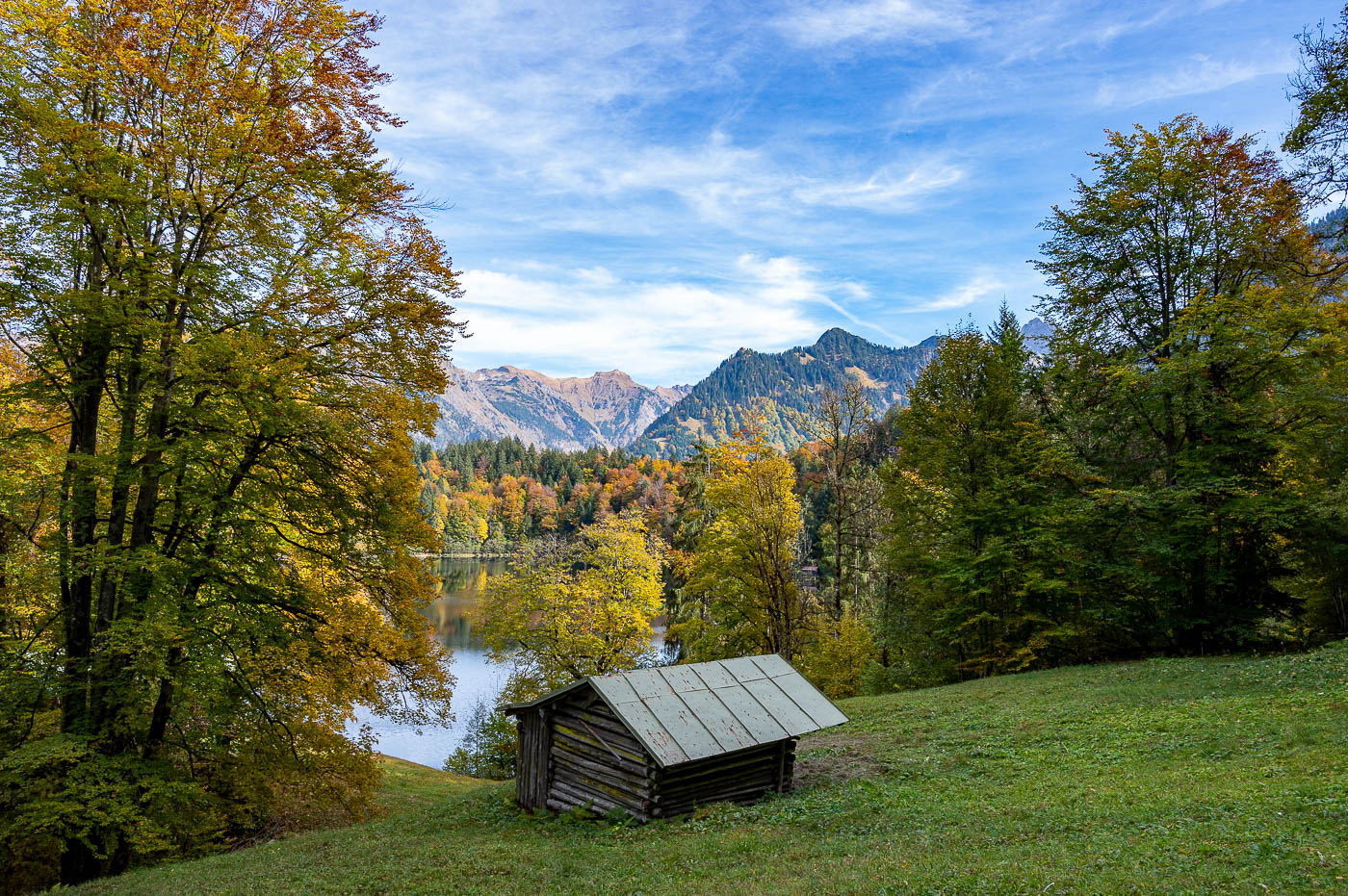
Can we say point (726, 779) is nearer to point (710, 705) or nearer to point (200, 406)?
point (710, 705)

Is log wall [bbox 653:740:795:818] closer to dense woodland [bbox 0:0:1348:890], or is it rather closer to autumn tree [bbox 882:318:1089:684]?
dense woodland [bbox 0:0:1348:890]

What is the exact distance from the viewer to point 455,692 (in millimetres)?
46719

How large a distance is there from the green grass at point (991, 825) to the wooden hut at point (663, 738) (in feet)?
2.01

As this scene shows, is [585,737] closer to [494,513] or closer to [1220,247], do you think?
[1220,247]

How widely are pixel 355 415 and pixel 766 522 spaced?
18.0 metres

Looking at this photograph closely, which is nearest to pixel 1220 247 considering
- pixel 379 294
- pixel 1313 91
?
pixel 1313 91

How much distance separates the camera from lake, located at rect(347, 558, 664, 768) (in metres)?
35.2

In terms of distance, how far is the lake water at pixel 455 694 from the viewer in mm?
35281

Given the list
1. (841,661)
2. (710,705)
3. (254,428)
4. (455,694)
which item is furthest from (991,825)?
(455,694)

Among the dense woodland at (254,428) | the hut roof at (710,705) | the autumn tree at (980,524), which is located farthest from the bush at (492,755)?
the autumn tree at (980,524)

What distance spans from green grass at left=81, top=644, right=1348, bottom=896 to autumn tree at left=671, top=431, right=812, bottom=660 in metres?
11.3

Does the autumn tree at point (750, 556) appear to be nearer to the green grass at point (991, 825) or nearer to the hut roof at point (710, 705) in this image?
the green grass at point (991, 825)

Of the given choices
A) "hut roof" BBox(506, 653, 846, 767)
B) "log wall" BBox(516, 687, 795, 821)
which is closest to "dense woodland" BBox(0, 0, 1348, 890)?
"log wall" BBox(516, 687, 795, 821)

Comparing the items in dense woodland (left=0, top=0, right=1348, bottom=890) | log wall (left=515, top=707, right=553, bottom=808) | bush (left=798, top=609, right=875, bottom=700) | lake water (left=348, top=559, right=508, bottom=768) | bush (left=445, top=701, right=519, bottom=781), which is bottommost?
lake water (left=348, top=559, right=508, bottom=768)
